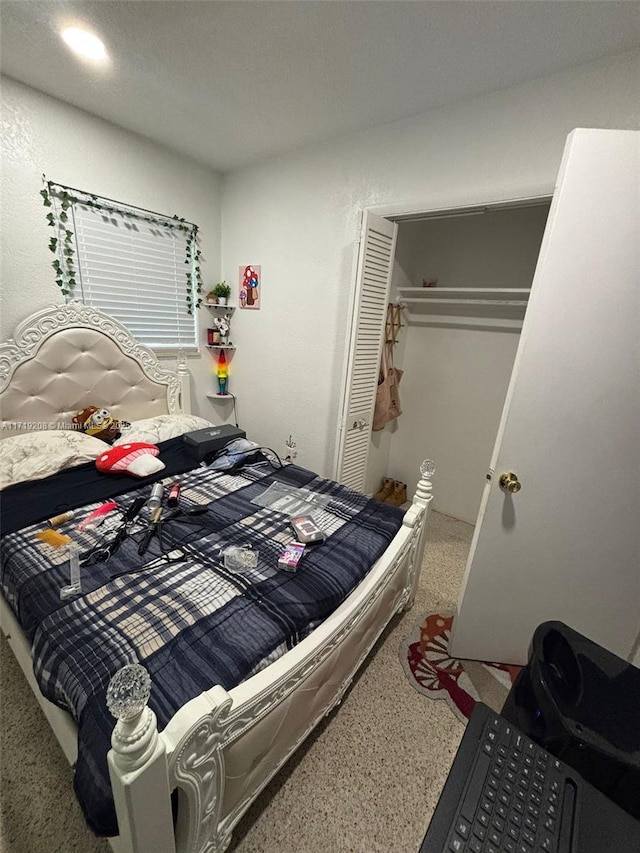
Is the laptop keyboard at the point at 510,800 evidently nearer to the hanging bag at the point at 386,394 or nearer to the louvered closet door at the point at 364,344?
the louvered closet door at the point at 364,344

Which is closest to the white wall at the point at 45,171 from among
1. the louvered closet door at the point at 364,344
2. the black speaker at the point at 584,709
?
the louvered closet door at the point at 364,344

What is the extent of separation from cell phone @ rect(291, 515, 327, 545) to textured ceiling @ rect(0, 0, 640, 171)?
203 cm

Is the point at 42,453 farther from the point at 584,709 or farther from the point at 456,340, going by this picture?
the point at 456,340

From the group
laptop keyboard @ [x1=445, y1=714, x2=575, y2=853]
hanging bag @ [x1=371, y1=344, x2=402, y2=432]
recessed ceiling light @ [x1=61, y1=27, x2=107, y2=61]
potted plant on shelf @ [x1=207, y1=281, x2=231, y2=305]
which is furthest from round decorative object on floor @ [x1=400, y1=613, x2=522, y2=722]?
recessed ceiling light @ [x1=61, y1=27, x2=107, y2=61]

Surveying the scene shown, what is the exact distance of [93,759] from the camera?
765 mm

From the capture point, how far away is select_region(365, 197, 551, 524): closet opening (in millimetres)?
2441

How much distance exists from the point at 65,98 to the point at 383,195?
193 centimetres

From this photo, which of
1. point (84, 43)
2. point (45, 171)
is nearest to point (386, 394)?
point (84, 43)

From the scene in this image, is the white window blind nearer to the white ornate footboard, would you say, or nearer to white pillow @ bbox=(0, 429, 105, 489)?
white pillow @ bbox=(0, 429, 105, 489)

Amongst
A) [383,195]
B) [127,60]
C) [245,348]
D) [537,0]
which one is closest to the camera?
[537,0]

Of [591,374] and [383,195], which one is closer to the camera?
[591,374]

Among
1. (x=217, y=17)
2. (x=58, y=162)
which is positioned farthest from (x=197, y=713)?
(x=58, y=162)

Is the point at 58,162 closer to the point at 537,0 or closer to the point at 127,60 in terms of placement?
the point at 127,60

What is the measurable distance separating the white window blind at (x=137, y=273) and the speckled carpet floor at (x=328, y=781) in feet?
6.99
